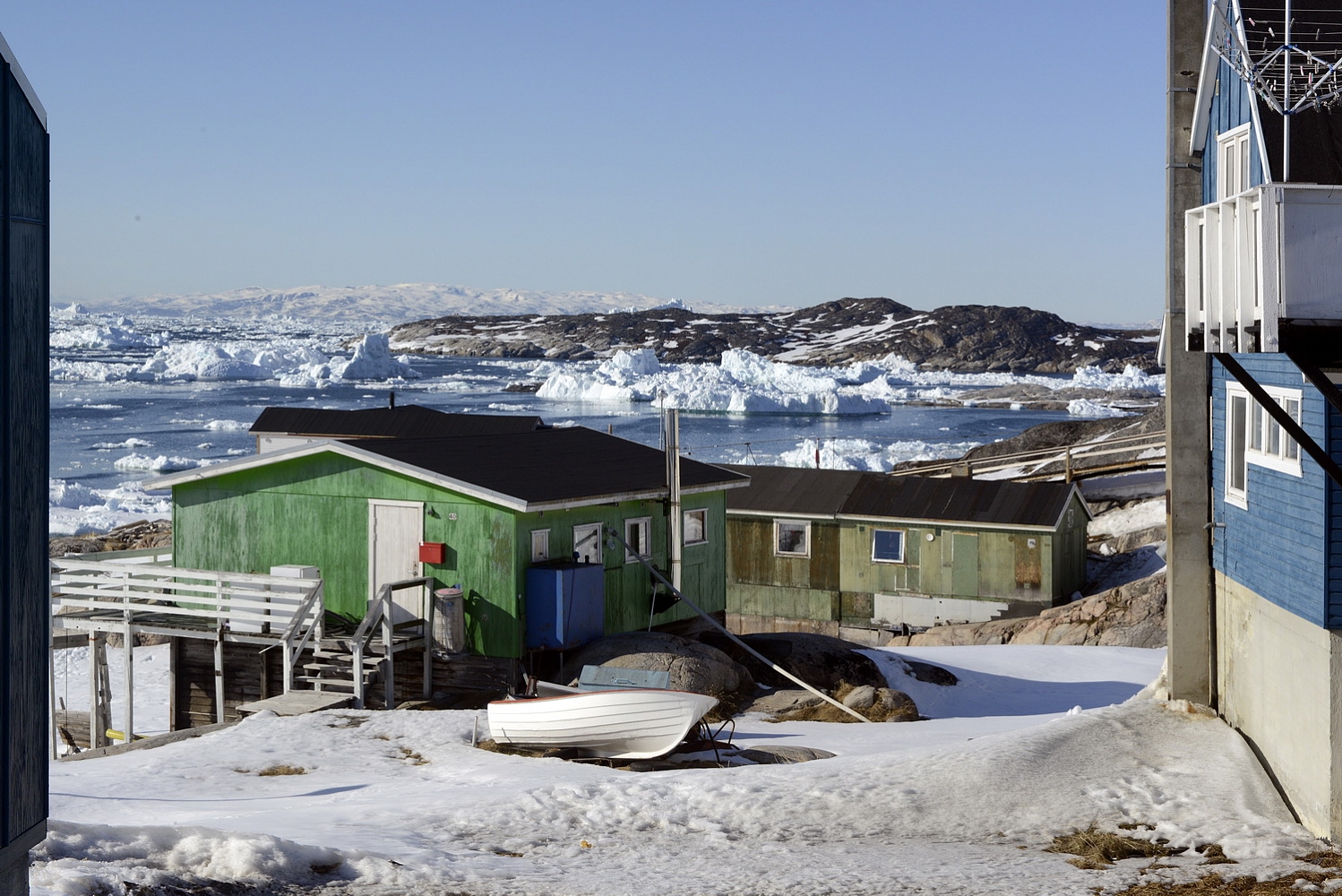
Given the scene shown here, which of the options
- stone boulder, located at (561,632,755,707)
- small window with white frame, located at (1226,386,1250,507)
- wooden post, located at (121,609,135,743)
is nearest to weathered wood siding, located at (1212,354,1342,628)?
small window with white frame, located at (1226,386,1250,507)

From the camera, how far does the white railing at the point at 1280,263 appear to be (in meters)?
9.87

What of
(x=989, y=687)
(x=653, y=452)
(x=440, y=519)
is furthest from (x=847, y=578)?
(x=440, y=519)

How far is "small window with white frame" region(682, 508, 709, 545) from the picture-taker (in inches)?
971

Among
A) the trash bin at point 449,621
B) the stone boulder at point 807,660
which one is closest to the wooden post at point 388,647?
the trash bin at point 449,621

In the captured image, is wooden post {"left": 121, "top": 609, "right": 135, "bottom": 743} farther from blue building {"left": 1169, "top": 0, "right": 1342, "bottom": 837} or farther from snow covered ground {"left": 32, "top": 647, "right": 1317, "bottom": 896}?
blue building {"left": 1169, "top": 0, "right": 1342, "bottom": 837}

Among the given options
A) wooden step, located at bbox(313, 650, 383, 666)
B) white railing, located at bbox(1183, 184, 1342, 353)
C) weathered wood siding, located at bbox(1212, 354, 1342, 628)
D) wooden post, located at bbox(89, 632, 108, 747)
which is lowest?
wooden post, located at bbox(89, 632, 108, 747)

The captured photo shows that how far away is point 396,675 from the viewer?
2100 centimetres

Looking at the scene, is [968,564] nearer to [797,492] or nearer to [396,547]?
[797,492]

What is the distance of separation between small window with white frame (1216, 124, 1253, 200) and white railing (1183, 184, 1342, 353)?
3.95 meters

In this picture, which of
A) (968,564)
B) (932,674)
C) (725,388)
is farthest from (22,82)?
(725,388)

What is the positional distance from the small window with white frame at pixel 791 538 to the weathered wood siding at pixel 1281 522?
1704cm

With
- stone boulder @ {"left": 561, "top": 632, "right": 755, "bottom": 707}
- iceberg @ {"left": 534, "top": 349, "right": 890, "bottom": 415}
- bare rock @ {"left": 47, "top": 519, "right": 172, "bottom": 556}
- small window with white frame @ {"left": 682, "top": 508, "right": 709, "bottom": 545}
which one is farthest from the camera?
iceberg @ {"left": 534, "top": 349, "right": 890, "bottom": 415}

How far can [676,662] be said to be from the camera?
63.5 ft

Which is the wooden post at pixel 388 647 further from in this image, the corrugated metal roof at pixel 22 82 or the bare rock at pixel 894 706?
the corrugated metal roof at pixel 22 82
